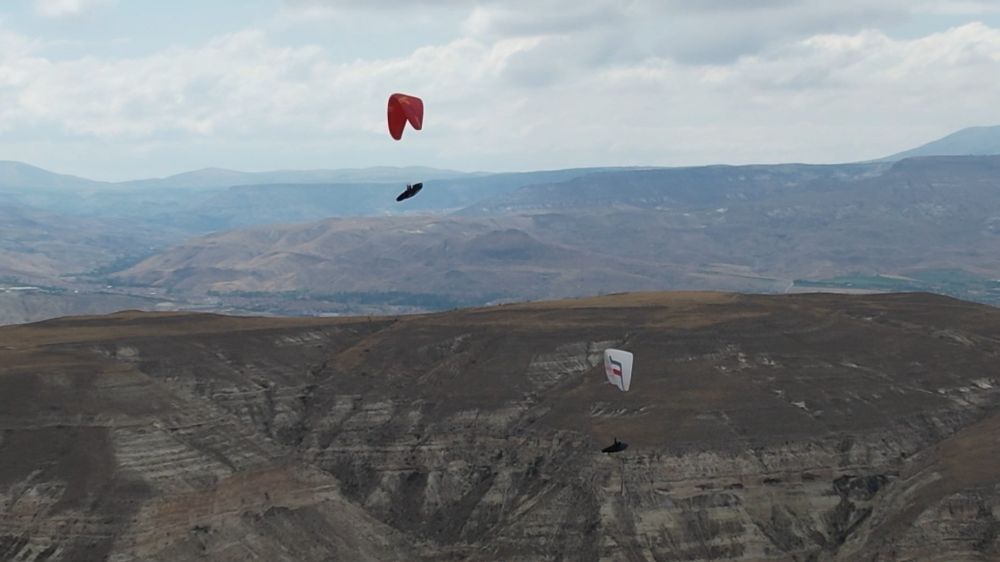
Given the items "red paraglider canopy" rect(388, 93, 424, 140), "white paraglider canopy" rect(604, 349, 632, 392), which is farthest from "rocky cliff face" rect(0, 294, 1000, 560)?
"red paraglider canopy" rect(388, 93, 424, 140)

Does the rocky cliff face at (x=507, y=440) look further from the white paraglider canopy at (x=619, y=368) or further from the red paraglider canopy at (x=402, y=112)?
the red paraglider canopy at (x=402, y=112)

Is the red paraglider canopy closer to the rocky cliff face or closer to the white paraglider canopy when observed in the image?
the white paraglider canopy

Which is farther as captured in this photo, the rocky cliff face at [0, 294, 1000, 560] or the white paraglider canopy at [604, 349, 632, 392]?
the rocky cliff face at [0, 294, 1000, 560]

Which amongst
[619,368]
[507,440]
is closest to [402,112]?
[619,368]

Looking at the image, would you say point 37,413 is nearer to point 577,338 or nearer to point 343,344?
point 343,344

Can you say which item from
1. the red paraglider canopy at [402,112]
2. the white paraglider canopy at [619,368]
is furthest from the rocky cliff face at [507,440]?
the red paraglider canopy at [402,112]

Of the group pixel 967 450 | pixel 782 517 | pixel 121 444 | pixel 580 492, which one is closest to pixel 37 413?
pixel 121 444

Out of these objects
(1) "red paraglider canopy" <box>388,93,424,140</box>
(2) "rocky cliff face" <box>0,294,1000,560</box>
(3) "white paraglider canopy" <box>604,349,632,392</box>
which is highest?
(1) "red paraglider canopy" <box>388,93,424,140</box>

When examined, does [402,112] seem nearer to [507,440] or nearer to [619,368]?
[619,368]
